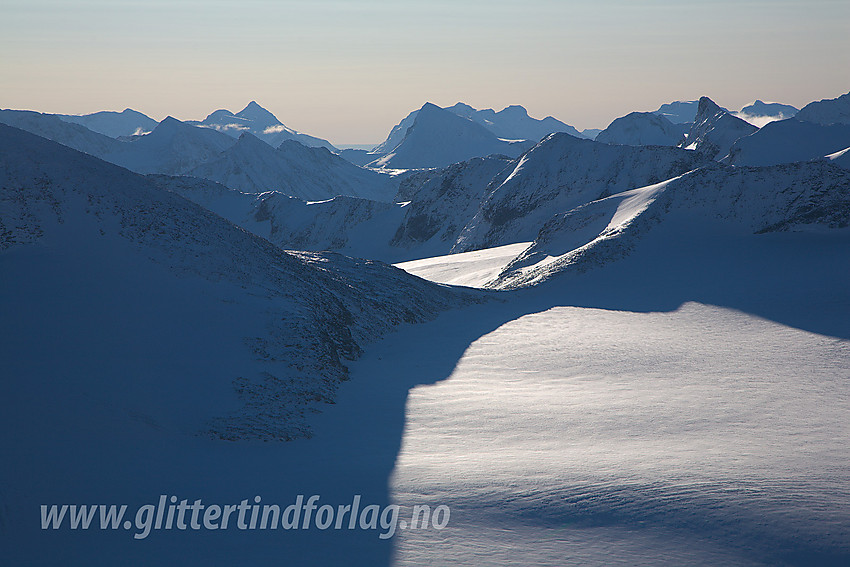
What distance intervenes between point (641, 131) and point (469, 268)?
11801 centimetres

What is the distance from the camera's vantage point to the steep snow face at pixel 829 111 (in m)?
116

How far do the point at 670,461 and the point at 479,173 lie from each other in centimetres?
9350

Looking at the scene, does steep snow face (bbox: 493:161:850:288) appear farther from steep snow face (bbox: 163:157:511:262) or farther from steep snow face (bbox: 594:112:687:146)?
steep snow face (bbox: 594:112:687:146)

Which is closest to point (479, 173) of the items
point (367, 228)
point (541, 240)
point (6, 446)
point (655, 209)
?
point (367, 228)

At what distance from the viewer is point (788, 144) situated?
7325 centimetres

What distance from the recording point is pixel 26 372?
443 inches

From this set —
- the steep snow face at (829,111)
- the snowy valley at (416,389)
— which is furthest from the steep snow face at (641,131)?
the snowy valley at (416,389)

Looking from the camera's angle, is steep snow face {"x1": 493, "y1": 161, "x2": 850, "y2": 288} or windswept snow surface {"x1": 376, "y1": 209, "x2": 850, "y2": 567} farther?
steep snow face {"x1": 493, "y1": 161, "x2": 850, "y2": 288}

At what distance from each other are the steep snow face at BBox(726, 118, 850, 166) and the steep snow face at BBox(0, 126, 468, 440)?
2654 inches

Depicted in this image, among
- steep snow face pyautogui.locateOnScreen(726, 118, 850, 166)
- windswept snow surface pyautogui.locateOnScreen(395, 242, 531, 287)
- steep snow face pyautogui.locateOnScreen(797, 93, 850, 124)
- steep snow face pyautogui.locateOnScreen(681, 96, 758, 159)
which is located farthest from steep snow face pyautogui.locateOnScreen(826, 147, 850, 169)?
steep snow face pyautogui.locateOnScreen(797, 93, 850, 124)

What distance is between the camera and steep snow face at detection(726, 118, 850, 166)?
7038 centimetres

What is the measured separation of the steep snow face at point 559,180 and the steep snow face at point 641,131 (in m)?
78.4

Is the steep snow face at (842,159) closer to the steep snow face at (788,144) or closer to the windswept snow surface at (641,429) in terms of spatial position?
the steep snow face at (788,144)

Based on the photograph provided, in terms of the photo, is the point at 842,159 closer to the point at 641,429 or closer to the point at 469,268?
the point at 469,268
